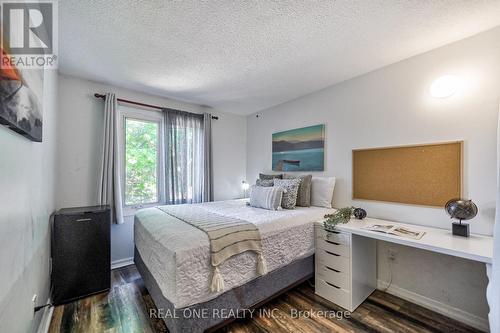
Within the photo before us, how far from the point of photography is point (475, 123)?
1764 millimetres

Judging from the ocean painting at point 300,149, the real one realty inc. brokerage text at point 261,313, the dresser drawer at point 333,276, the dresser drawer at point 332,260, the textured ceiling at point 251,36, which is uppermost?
the textured ceiling at point 251,36

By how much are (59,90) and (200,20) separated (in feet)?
7.01

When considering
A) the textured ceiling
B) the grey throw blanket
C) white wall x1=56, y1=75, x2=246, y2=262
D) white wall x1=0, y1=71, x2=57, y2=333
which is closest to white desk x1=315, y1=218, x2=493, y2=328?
the grey throw blanket

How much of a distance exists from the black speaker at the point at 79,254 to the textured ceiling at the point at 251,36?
5.43 ft

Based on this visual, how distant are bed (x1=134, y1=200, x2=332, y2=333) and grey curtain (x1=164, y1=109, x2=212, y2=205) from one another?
2.94 ft

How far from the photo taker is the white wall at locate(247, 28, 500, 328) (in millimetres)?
1704

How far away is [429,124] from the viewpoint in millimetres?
2004

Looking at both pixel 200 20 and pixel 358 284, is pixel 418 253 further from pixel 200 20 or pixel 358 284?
pixel 200 20

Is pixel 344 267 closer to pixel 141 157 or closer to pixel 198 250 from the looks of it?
pixel 198 250

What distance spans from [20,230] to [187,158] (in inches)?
92.4

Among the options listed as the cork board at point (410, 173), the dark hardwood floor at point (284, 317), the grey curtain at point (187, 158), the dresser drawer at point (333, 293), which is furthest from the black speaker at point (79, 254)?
the cork board at point (410, 173)

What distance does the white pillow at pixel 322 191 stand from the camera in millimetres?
2691

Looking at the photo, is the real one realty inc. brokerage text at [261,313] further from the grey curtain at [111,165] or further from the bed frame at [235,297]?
the grey curtain at [111,165]

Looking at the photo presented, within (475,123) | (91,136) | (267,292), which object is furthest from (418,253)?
(91,136)
